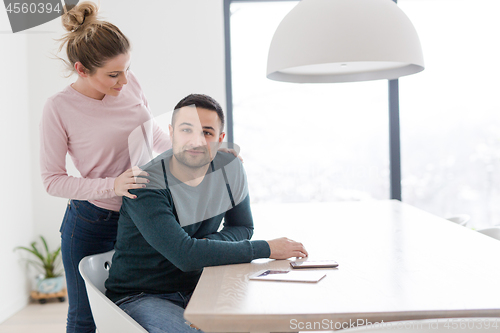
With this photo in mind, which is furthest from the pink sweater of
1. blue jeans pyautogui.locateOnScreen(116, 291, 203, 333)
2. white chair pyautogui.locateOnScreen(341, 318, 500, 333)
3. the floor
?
the floor

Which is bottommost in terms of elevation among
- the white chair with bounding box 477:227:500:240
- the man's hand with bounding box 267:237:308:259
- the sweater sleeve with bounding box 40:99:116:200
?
the white chair with bounding box 477:227:500:240

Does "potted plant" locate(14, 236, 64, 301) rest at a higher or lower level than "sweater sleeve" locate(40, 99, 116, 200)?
lower

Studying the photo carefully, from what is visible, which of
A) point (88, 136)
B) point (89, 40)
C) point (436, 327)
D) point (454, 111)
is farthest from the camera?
→ point (454, 111)

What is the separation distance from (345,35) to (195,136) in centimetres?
61

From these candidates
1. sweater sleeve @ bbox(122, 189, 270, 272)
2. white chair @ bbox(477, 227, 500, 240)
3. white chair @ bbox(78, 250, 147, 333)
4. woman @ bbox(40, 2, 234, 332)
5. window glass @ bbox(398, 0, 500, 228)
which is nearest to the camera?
white chair @ bbox(78, 250, 147, 333)

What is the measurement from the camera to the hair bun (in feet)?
4.99

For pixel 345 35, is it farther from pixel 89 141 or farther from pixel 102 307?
pixel 102 307

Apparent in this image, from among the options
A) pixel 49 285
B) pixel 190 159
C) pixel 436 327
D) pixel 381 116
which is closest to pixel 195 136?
pixel 190 159

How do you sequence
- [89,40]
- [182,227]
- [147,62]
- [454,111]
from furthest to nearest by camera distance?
1. [454,111]
2. [147,62]
3. [89,40]
4. [182,227]

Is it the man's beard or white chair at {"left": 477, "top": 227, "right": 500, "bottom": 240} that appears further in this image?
white chair at {"left": 477, "top": 227, "right": 500, "bottom": 240}

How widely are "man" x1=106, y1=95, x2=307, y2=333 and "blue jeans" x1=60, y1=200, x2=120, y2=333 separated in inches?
9.2

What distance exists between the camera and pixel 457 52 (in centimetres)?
352

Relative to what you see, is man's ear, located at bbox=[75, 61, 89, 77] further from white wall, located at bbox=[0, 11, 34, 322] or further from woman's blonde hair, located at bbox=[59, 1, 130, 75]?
white wall, located at bbox=[0, 11, 34, 322]

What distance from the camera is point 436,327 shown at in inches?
30.9
